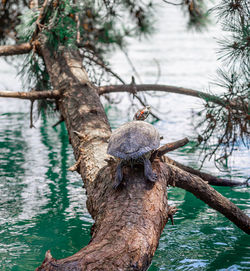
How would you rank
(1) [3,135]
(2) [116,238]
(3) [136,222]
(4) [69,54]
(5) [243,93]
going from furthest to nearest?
(1) [3,135] < (4) [69,54] < (5) [243,93] < (3) [136,222] < (2) [116,238]

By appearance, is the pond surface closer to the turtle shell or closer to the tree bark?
the tree bark

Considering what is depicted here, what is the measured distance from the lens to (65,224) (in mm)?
3232

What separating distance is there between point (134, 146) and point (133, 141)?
42mm

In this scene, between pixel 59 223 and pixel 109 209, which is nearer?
pixel 109 209

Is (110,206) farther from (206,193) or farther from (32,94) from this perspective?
(32,94)

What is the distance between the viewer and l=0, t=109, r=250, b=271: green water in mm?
2686

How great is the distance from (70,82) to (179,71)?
6012 millimetres

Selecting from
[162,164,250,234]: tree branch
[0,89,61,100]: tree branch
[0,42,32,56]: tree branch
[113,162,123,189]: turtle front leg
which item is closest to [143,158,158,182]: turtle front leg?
[113,162,123,189]: turtle front leg

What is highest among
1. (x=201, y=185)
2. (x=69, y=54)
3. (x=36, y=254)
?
(x=69, y=54)

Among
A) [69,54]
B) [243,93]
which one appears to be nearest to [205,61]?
[69,54]

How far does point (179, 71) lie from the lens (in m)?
9.52

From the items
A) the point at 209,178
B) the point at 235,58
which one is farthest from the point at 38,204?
the point at 235,58

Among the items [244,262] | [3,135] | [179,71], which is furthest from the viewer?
[179,71]

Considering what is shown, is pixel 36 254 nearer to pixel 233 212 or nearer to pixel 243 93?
pixel 233 212
